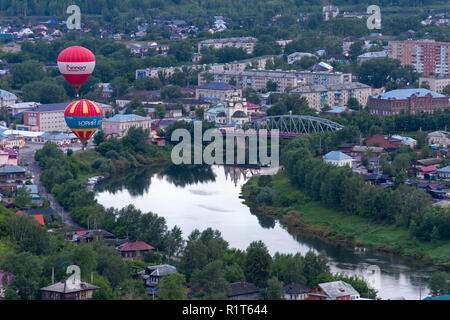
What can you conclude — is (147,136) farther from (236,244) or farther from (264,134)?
(236,244)

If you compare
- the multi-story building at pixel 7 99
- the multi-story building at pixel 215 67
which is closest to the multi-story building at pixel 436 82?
the multi-story building at pixel 215 67

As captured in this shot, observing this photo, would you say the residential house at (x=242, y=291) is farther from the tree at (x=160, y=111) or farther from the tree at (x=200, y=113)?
the tree at (x=160, y=111)

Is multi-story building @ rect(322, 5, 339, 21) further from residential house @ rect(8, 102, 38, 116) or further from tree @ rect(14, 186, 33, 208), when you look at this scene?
tree @ rect(14, 186, 33, 208)

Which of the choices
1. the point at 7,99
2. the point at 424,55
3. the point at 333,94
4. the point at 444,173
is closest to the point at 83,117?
the point at 444,173

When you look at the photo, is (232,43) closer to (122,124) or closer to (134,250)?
(122,124)

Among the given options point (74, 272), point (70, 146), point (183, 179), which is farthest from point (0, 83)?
point (74, 272)

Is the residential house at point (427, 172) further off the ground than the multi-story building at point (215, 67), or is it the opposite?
the multi-story building at point (215, 67)
